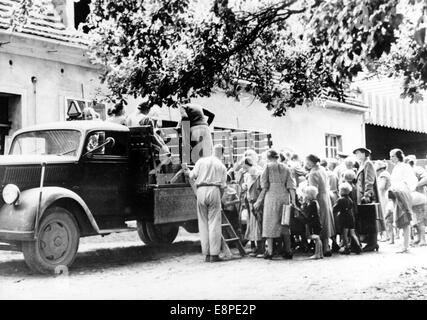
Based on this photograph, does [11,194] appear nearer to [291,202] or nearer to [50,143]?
[50,143]

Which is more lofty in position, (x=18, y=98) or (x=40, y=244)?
(x=18, y=98)

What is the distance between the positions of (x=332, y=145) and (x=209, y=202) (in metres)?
10.2

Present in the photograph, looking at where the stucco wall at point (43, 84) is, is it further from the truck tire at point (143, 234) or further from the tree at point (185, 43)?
the truck tire at point (143, 234)

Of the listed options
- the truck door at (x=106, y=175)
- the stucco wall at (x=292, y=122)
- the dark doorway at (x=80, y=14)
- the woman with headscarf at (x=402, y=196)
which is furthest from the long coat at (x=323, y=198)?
the dark doorway at (x=80, y=14)

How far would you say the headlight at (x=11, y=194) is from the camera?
655 centimetres

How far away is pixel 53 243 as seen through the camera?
673 cm

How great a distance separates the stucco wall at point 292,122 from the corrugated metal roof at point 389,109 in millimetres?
625

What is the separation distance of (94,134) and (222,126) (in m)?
5.87

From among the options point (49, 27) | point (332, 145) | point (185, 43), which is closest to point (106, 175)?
point (185, 43)

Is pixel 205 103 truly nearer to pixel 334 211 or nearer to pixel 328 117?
pixel 334 211

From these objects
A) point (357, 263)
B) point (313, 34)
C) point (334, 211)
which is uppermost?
point (313, 34)

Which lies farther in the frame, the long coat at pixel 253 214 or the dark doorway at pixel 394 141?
the dark doorway at pixel 394 141
